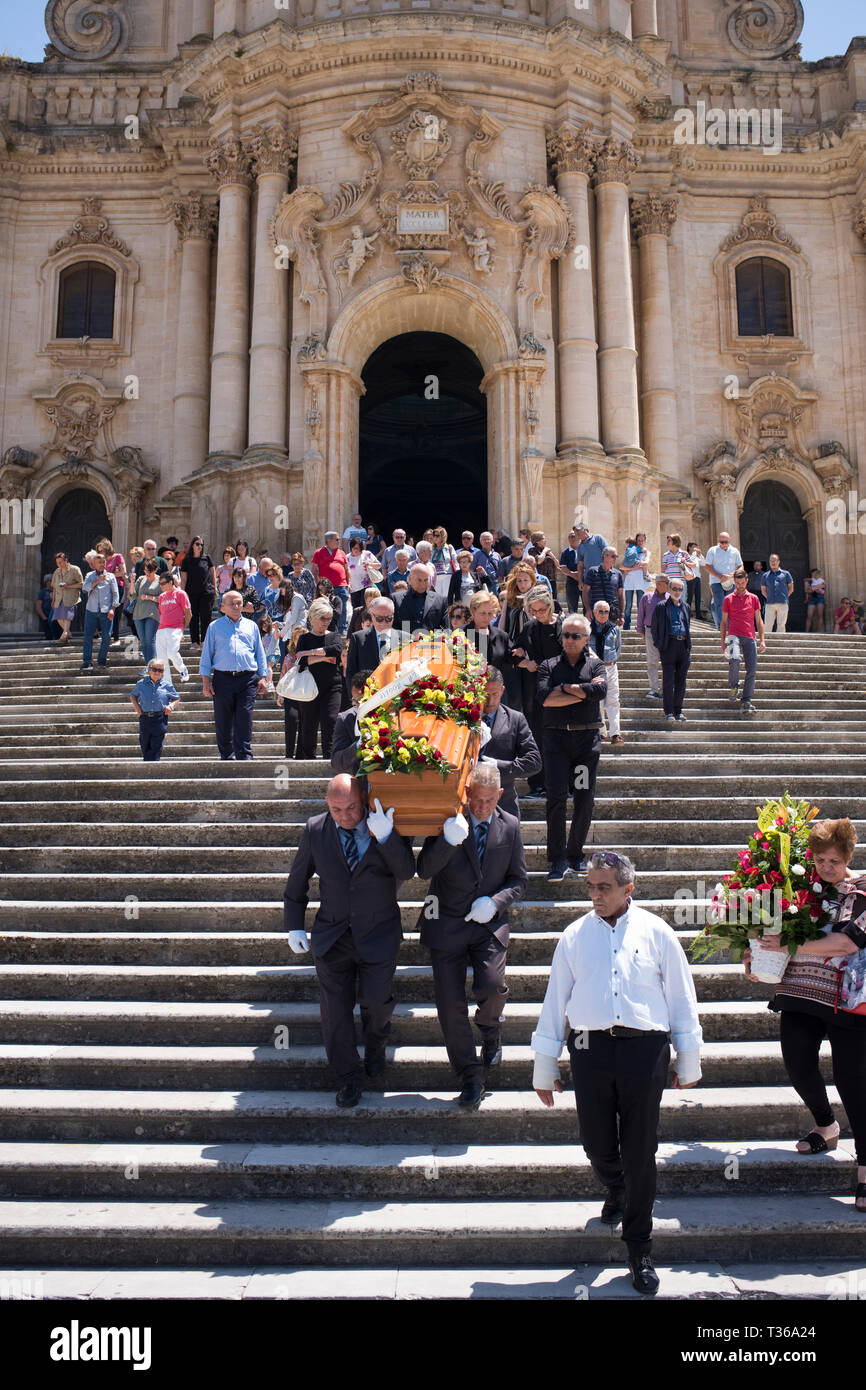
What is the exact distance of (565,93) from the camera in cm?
2161

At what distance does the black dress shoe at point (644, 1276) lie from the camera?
454 cm

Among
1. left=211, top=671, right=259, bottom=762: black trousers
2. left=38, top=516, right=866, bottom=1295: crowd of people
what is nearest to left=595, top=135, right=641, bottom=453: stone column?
left=38, top=516, right=866, bottom=1295: crowd of people

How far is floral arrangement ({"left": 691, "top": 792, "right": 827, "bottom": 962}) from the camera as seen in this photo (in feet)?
18.0

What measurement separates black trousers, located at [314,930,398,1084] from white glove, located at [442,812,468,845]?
0.77 metres

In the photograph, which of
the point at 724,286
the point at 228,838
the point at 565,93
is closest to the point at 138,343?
the point at 565,93

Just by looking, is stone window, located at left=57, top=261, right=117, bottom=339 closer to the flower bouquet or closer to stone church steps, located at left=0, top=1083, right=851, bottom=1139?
stone church steps, located at left=0, top=1083, right=851, bottom=1139

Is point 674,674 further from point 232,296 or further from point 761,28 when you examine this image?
point 761,28

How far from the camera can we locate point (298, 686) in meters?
9.98

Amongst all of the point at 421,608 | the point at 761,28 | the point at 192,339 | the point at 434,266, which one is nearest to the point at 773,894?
the point at 421,608

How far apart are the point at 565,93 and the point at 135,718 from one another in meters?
16.7

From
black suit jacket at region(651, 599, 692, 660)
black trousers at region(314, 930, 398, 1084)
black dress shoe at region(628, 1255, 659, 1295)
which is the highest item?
black suit jacket at region(651, 599, 692, 660)

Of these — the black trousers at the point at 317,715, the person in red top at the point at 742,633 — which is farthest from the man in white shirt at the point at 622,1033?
the person in red top at the point at 742,633

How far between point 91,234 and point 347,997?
2449 cm

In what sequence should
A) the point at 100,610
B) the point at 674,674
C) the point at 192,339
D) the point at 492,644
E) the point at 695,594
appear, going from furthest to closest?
the point at 192,339 < the point at 695,594 < the point at 100,610 < the point at 674,674 < the point at 492,644
